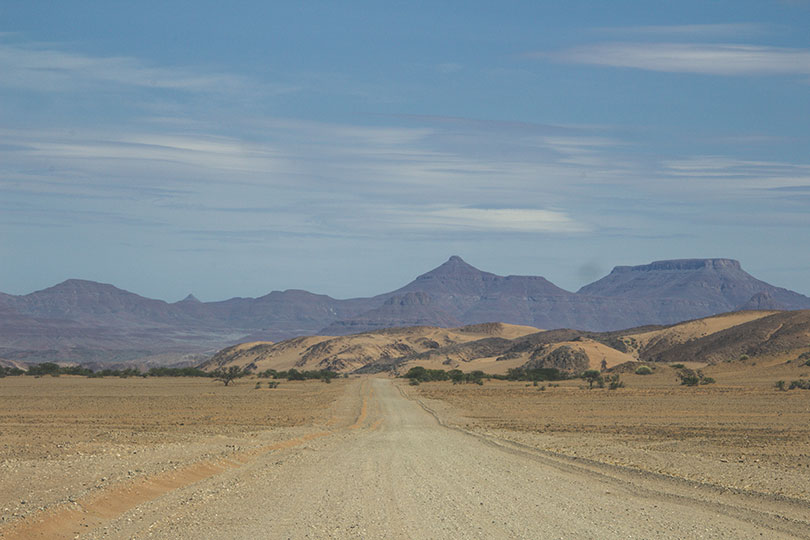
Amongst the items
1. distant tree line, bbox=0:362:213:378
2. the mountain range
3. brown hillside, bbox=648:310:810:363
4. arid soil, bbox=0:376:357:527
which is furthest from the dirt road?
distant tree line, bbox=0:362:213:378

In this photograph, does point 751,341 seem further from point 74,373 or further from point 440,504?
point 440,504

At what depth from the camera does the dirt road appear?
1180 centimetres

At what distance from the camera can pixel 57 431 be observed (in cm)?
2891

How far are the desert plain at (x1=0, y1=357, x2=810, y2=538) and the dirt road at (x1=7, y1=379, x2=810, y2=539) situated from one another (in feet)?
0.15

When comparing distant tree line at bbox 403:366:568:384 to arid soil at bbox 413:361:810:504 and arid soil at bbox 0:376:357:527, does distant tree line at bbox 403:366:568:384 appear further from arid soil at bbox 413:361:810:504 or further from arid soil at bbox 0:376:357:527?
arid soil at bbox 0:376:357:527

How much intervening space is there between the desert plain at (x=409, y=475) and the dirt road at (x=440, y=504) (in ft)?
0.15

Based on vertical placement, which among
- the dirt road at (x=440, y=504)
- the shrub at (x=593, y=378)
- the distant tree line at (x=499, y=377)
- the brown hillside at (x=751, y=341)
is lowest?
the distant tree line at (x=499, y=377)

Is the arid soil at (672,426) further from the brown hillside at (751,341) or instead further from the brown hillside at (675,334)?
the brown hillside at (675,334)

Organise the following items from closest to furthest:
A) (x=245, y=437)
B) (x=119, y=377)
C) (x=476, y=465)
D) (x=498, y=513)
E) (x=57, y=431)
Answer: (x=498, y=513), (x=476, y=465), (x=245, y=437), (x=57, y=431), (x=119, y=377)

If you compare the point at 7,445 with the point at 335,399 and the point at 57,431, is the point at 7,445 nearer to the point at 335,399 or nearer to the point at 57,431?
the point at 57,431

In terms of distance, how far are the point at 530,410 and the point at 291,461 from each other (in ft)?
77.7

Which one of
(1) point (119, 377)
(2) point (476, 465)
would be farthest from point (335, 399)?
(1) point (119, 377)

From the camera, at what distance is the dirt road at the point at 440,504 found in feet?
38.7

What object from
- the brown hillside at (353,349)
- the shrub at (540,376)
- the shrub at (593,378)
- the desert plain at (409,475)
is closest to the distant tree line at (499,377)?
the shrub at (540,376)
